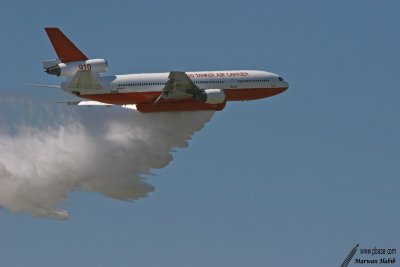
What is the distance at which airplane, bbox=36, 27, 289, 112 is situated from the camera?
70250mm

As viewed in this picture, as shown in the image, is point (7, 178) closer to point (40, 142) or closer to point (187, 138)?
point (40, 142)

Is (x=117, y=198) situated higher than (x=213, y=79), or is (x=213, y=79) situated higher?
(x=213, y=79)

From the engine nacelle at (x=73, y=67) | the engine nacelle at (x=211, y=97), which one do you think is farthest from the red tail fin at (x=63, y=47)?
the engine nacelle at (x=211, y=97)

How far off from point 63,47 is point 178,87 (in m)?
8.54

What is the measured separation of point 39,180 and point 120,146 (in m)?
6.56

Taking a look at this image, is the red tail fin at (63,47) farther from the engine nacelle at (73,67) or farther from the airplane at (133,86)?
the engine nacelle at (73,67)

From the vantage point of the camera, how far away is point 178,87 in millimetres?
70375

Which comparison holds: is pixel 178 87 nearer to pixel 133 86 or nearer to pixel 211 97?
pixel 211 97

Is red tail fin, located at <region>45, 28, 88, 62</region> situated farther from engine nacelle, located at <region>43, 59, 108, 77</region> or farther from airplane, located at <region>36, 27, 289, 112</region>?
engine nacelle, located at <region>43, 59, 108, 77</region>

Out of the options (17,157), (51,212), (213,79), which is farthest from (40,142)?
(213,79)

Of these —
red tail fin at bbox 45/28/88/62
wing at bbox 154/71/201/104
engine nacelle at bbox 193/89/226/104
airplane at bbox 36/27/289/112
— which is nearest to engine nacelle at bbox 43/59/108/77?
airplane at bbox 36/27/289/112

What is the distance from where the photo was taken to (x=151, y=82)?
7162cm

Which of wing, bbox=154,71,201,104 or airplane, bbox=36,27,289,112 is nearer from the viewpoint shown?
wing, bbox=154,71,201,104

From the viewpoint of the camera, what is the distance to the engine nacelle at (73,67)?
230 feet
